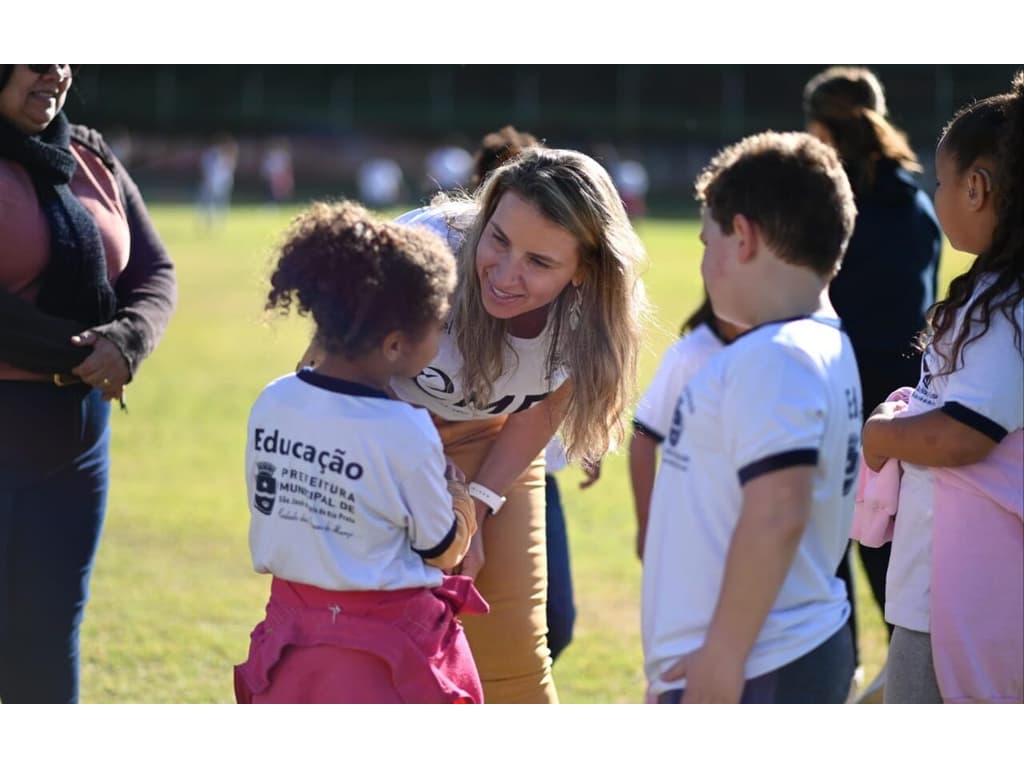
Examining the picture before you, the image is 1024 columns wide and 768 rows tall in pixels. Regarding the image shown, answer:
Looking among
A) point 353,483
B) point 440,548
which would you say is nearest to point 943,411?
point 440,548

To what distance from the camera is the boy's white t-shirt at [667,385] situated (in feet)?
8.83

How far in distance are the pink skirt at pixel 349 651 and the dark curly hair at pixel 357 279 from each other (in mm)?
538

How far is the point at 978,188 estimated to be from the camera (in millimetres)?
2924

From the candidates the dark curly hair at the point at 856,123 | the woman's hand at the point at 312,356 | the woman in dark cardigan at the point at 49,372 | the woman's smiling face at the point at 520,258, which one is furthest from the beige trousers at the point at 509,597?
the dark curly hair at the point at 856,123

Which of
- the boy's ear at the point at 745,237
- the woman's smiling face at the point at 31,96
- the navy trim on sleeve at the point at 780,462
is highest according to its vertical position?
the woman's smiling face at the point at 31,96

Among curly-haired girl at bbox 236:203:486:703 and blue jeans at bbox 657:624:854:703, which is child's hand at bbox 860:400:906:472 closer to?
blue jeans at bbox 657:624:854:703

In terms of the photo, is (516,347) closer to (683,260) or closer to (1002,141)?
(1002,141)

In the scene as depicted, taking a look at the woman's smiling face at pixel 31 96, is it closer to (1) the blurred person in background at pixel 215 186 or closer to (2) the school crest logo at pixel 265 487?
(2) the school crest logo at pixel 265 487

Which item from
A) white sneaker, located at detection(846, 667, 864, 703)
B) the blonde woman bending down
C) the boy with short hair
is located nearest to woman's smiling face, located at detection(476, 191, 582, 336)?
the blonde woman bending down

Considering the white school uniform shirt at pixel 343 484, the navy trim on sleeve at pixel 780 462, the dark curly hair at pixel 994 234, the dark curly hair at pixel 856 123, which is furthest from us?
the dark curly hair at pixel 856 123

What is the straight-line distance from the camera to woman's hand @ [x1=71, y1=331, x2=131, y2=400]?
3699 millimetres

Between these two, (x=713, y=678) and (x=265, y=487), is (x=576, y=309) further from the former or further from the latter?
(x=713, y=678)

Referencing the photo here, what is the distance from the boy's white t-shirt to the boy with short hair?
0.17 metres
